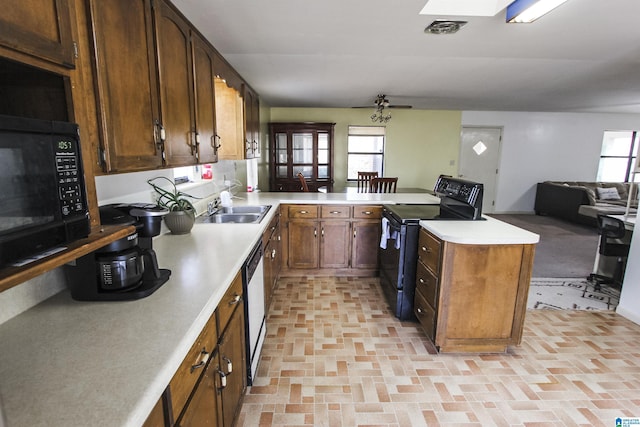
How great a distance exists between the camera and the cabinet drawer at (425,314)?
2234 mm

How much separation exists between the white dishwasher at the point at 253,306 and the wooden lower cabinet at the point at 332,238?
4.49 ft

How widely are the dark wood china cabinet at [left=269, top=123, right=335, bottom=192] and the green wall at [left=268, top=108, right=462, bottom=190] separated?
0.62 m

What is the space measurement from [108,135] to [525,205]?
26.8 ft

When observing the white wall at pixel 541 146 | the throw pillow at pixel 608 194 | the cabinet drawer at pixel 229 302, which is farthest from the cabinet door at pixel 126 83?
the throw pillow at pixel 608 194

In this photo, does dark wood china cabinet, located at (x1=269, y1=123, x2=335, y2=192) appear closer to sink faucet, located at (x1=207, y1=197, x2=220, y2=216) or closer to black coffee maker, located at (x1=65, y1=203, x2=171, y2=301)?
sink faucet, located at (x1=207, y1=197, x2=220, y2=216)

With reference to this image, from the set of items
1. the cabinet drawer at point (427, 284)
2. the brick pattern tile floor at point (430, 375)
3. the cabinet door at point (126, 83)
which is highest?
the cabinet door at point (126, 83)

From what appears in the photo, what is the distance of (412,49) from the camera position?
8.43 ft

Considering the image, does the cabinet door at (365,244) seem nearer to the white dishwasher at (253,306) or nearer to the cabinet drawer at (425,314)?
the cabinet drawer at (425,314)

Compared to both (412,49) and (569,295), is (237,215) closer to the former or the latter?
(412,49)

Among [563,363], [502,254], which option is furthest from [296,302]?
[563,363]

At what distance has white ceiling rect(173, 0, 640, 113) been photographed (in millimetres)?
1895

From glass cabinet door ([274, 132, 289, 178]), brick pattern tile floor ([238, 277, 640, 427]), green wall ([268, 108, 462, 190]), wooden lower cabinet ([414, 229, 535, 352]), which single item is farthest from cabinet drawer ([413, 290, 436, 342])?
green wall ([268, 108, 462, 190])

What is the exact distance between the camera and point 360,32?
7.24 feet

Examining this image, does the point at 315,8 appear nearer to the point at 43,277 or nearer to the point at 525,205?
the point at 43,277
